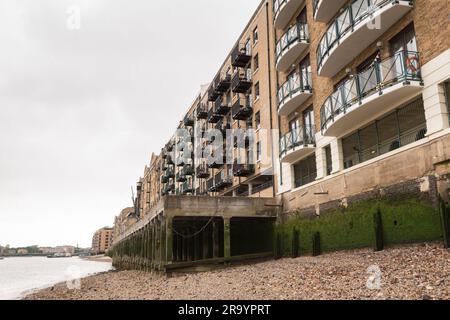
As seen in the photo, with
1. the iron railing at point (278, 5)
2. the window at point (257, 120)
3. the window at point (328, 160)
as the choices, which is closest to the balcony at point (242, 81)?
the window at point (257, 120)

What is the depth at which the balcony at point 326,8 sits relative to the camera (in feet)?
63.4

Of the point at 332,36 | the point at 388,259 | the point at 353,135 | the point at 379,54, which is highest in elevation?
the point at 332,36

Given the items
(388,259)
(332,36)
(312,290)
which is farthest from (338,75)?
(312,290)

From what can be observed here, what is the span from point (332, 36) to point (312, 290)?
490 inches

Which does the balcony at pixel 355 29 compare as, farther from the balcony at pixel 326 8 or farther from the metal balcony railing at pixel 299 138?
the metal balcony railing at pixel 299 138

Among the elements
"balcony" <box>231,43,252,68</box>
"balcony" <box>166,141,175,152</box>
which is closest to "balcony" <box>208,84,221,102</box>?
"balcony" <box>231,43,252,68</box>

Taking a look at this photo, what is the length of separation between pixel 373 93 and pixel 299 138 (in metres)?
7.33

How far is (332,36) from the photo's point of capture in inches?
720

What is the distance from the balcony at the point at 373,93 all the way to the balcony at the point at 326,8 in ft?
15.5

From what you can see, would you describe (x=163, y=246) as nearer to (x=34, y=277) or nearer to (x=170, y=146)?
(x=34, y=277)

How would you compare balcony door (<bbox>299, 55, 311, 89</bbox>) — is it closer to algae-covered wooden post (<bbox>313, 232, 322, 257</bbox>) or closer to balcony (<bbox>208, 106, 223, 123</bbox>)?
algae-covered wooden post (<bbox>313, 232, 322, 257</bbox>)
